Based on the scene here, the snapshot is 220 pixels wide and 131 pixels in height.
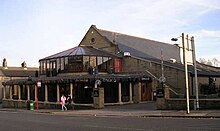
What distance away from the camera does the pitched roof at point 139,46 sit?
176ft

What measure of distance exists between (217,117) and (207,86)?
81.3 ft

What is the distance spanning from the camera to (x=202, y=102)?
27328 millimetres

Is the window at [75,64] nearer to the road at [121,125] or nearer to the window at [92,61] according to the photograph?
the window at [92,61]

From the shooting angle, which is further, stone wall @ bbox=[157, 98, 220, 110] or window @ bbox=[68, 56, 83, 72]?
window @ bbox=[68, 56, 83, 72]

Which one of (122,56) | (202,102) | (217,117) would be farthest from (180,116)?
(122,56)

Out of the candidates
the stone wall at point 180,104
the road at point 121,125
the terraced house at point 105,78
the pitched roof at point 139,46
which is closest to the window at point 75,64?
the terraced house at point 105,78

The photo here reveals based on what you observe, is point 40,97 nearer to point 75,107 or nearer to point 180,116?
point 75,107

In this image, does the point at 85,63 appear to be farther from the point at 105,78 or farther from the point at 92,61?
the point at 105,78

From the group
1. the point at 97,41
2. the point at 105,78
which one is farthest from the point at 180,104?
the point at 97,41

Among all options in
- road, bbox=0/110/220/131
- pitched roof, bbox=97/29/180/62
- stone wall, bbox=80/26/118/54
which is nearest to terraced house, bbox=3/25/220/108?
stone wall, bbox=80/26/118/54

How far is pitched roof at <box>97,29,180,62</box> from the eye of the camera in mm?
53775

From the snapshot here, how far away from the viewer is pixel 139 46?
5766cm

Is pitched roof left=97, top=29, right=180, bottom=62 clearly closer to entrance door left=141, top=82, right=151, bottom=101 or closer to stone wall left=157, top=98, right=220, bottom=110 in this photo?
entrance door left=141, top=82, right=151, bottom=101

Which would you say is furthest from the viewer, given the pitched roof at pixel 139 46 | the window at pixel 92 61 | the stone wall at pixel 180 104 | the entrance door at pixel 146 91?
the pitched roof at pixel 139 46
